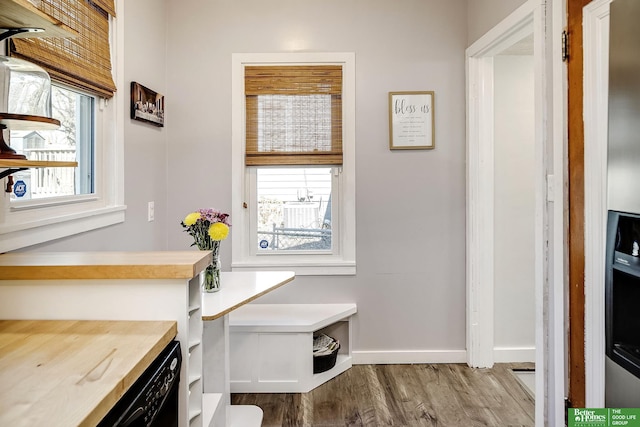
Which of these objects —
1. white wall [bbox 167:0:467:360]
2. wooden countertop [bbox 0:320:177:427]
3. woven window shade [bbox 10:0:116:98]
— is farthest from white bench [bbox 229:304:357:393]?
woven window shade [bbox 10:0:116:98]

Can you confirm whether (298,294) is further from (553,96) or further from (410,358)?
(553,96)

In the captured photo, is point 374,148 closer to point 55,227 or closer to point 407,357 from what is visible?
point 407,357

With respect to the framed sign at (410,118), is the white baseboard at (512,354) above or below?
below

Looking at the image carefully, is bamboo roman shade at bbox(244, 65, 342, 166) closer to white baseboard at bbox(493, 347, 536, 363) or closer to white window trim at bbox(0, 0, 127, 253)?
white window trim at bbox(0, 0, 127, 253)

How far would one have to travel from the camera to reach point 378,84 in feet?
9.37

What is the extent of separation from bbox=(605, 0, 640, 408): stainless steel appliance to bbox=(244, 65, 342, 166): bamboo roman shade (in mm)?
1693

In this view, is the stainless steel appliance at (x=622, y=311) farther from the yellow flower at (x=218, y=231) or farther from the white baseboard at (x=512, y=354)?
the yellow flower at (x=218, y=231)

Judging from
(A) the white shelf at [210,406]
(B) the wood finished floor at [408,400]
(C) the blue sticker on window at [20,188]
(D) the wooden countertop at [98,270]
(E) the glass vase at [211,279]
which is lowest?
(B) the wood finished floor at [408,400]

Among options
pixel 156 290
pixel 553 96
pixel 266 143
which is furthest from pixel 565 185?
pixel 266 143

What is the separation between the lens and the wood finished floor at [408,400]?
2.23 m

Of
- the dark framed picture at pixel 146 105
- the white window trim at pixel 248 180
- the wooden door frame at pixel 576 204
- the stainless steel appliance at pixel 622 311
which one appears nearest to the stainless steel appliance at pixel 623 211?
the stainless steel appliance at pixel 622 311

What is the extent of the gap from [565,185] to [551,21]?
2.47 ft

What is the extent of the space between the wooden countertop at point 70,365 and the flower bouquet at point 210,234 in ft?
2.58

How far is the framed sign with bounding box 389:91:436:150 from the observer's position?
112 inches
